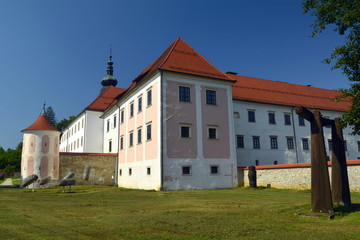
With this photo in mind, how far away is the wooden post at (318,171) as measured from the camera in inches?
346

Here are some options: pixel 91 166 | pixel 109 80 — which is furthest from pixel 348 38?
pixel 109 80

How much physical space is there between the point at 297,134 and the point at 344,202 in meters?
23.9

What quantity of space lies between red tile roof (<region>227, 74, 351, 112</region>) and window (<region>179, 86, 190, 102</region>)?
7554 millimetres

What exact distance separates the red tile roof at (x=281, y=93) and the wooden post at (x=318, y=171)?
20.4 metres

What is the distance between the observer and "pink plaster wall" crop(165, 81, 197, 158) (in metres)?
22.2

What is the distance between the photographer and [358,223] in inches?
296

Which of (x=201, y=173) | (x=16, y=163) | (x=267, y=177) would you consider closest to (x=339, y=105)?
(x=267, y=177)

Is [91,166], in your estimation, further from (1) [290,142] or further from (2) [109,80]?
(2) [109,80]

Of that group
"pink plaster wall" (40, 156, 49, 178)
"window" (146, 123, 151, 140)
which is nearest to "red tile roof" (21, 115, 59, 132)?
"pink plaster wall" (40, 156, 49, 178)

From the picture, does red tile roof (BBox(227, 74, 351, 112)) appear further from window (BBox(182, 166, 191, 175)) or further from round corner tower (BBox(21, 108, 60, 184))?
round corner tower (BBox(21, 108, 60, 184))

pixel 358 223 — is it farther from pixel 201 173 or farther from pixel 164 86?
pixel 164 86

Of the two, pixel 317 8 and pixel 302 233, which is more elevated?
pixel 317 8

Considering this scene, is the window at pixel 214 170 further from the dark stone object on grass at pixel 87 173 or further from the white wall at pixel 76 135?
the white wall at pixel 76 135

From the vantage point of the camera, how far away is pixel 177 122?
74.8 feet
